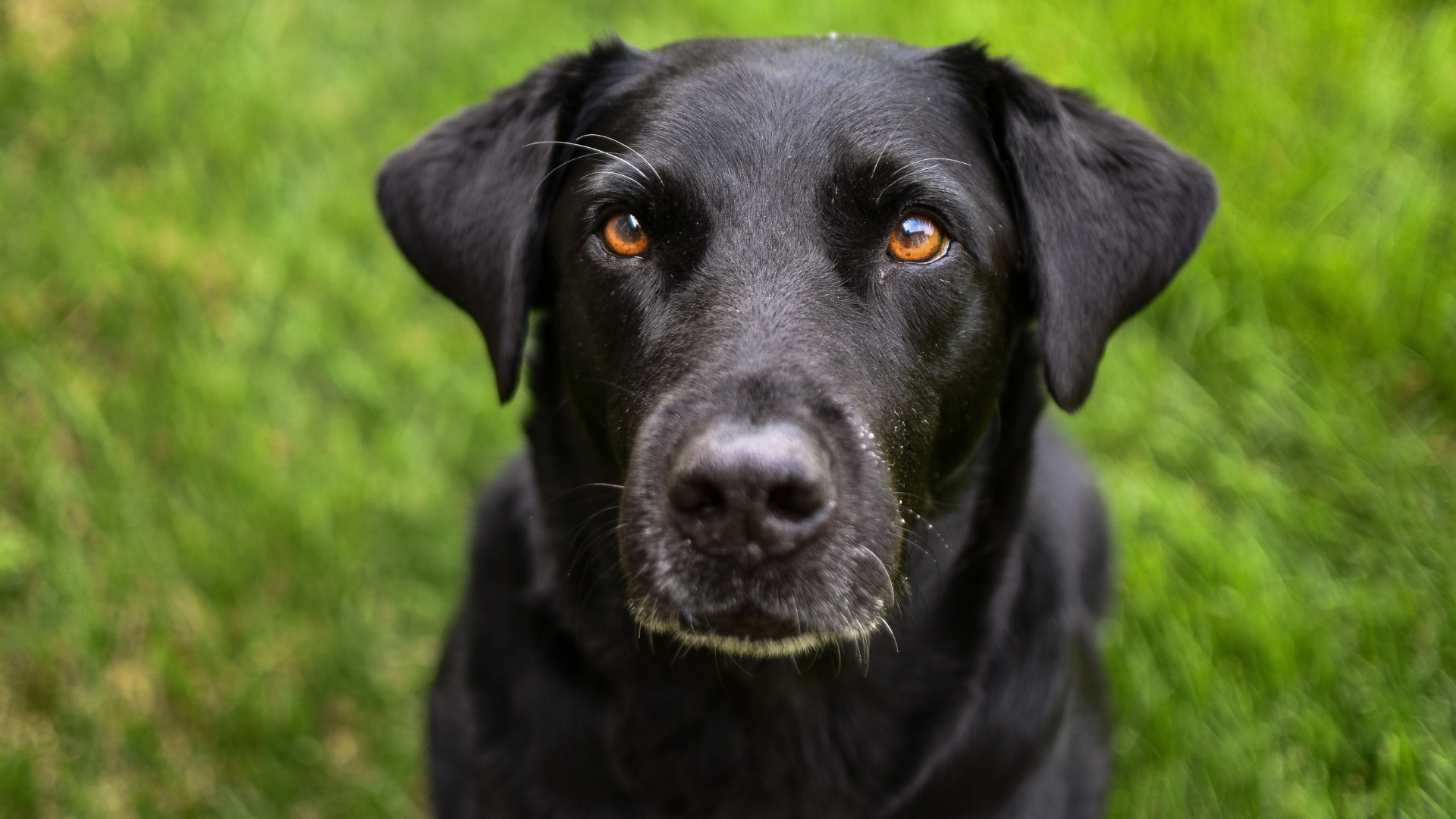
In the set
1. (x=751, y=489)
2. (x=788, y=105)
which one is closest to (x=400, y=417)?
(x=788, y=105)

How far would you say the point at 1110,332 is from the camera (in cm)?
239

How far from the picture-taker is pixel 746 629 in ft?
6.68

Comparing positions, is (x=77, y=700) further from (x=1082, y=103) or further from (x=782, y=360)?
(x=1082, y=103)

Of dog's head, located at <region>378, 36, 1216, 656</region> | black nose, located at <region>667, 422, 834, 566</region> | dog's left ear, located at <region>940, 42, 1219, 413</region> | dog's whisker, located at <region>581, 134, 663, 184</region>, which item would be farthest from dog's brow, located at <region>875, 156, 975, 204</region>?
black nose, located at <region>667, 422, 834, 566</region>

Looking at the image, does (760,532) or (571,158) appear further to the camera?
(571,158)

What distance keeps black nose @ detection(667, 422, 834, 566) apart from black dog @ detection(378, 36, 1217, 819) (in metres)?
0.03

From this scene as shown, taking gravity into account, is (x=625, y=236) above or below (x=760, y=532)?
above

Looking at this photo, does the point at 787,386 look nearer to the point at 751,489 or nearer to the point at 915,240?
the point at 751,489

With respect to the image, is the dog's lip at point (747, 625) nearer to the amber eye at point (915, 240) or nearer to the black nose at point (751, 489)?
the black nose at point (751, 489)

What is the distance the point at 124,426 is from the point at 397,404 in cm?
85

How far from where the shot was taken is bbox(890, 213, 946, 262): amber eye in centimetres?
218

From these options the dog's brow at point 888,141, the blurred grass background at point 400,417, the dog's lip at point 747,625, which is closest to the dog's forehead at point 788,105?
the dog's brow at point 888,141

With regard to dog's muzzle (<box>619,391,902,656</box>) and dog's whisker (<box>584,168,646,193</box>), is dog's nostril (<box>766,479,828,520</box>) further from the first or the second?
dog's whisker (<box>584,168,646,193</box>)

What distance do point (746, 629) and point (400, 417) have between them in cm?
232
